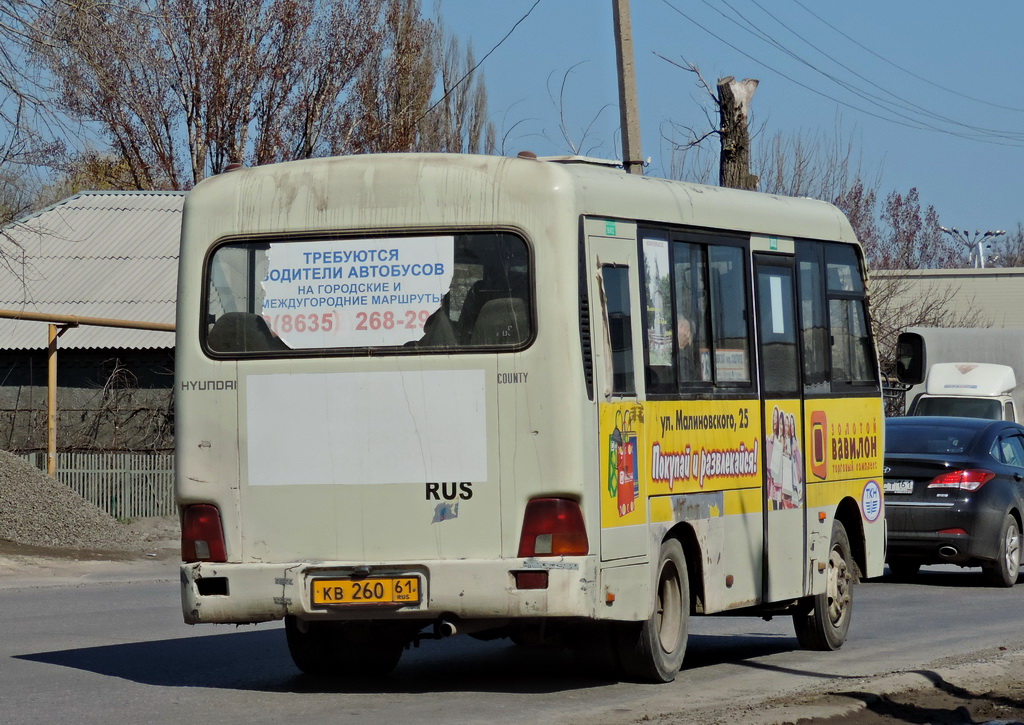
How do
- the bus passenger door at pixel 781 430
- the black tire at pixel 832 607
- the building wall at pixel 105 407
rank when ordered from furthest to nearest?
the building wall at pixel 105 407
the black tire at pixel 832 607
the bus passenger door at pixel 781 430

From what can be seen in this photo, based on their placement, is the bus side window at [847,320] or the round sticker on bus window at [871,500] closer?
the bus side window at [847,320]

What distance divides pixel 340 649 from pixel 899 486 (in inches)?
364

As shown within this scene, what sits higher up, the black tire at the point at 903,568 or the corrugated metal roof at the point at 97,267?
the corrugated metal roof at the point at 97,267

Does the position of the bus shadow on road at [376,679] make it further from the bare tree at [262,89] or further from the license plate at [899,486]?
the bare tree at [262,89]

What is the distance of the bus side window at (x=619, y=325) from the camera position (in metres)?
8.95

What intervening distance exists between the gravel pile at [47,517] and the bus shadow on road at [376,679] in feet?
33.1

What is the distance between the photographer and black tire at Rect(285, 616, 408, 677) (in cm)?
995

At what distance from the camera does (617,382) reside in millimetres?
8961

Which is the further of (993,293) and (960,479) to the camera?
(993,293)

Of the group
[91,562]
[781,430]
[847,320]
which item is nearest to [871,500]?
[847,320]

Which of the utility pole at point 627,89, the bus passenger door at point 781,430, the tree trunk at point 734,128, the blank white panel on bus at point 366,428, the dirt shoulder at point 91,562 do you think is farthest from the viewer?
the tree trunk at point 734,128

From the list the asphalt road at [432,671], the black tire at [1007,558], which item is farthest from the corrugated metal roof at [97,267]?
the black tire at [1007,558]

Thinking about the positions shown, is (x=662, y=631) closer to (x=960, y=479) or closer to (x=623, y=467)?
(x=623, y=467)

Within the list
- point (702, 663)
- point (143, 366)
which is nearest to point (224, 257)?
point (702, 663)
